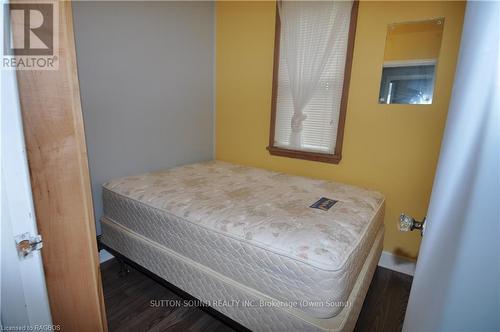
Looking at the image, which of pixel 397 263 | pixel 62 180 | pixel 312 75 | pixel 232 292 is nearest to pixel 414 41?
pixel 312 75

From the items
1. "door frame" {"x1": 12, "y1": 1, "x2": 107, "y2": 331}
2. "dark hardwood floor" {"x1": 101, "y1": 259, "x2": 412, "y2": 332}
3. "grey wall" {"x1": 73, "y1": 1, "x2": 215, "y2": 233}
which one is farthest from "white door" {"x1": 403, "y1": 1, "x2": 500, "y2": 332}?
"grey wall" {"x1": 73, "y1": 1, "x2": 215, "y2": 233}

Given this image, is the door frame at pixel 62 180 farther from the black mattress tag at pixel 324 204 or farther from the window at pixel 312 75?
the window at pixel 312 75

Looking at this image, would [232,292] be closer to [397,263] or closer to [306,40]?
[397,263]

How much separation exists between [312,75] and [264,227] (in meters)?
1.52

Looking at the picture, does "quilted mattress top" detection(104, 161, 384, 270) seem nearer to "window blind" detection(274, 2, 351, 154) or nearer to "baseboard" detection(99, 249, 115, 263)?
"window blind" detection(274, 2, 351, 154)

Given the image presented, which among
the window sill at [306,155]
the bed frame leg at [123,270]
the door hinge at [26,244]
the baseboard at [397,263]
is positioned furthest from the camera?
the window sill at [306,155]

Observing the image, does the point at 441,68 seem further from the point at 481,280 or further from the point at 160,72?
the point at 160,72

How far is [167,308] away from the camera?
1.59 m

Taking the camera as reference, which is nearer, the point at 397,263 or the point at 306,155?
the point at 397,263

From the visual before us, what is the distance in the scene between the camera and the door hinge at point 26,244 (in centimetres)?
50

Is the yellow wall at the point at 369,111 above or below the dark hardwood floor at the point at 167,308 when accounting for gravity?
above

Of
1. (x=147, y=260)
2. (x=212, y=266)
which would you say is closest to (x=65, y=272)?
(x=212, y=266)

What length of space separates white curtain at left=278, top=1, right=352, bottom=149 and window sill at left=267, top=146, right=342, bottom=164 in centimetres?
15

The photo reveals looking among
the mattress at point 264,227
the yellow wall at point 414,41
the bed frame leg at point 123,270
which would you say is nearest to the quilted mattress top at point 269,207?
the mattress at point 264,227
